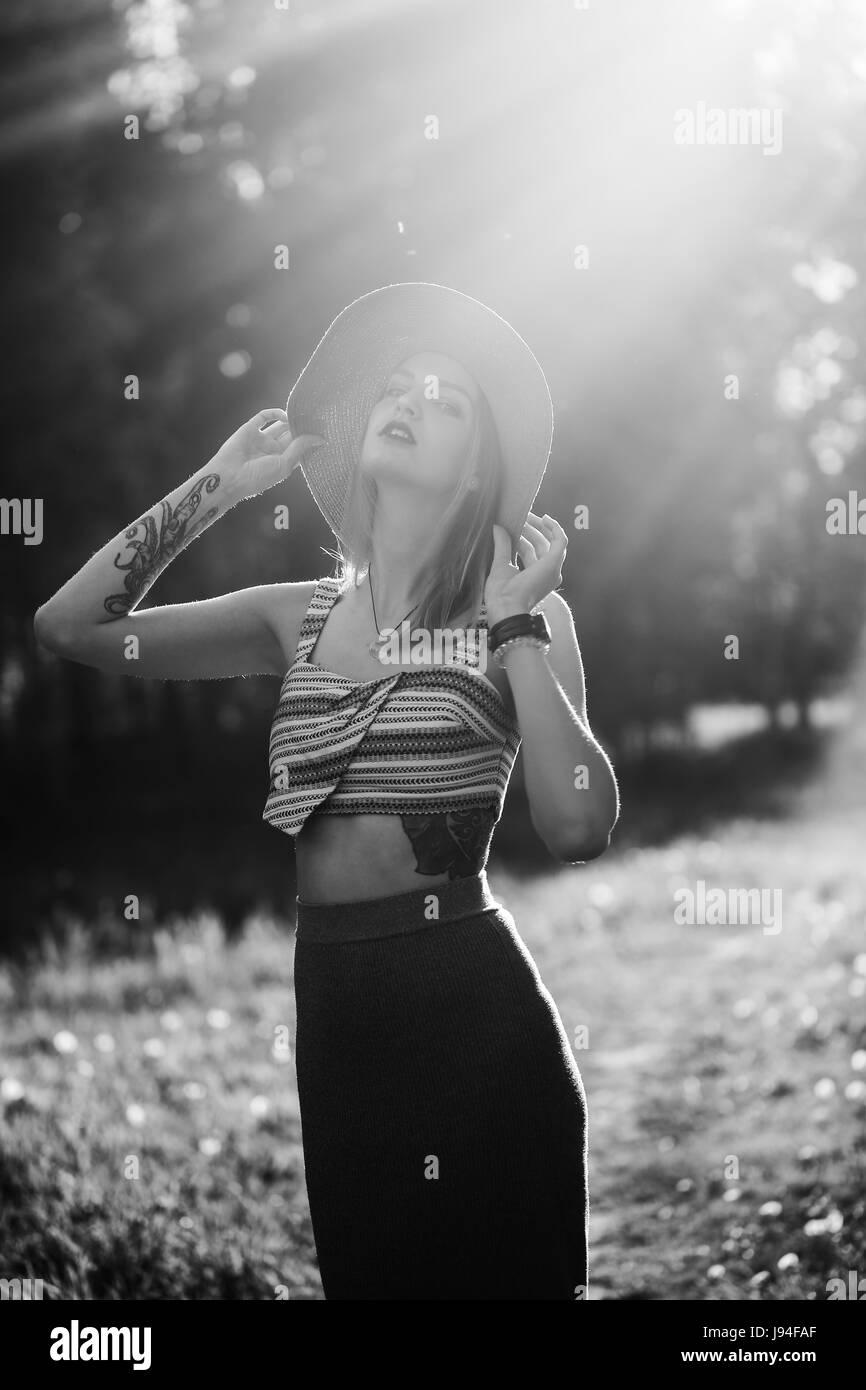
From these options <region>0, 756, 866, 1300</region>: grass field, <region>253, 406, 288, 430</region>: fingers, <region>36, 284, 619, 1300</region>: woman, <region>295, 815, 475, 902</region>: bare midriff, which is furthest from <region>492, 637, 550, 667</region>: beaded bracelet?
<region>0, 756, 866, 1300</region>: grass field

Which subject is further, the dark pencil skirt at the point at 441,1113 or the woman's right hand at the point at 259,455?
the woman's right hand at the point at 259,455

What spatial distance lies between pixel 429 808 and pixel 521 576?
492 mm

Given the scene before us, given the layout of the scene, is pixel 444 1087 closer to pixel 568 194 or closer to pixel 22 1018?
pixel 22 1018

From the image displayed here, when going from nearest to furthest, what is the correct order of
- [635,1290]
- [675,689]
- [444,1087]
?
[444,1087]
[635,1290]
[675,689]

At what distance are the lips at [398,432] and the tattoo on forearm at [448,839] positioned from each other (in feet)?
2.54

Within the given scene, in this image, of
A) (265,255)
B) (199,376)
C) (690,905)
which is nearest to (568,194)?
(265,255)

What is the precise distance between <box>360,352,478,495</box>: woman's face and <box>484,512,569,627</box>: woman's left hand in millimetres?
178

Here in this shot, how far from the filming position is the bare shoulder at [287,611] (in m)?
3.07

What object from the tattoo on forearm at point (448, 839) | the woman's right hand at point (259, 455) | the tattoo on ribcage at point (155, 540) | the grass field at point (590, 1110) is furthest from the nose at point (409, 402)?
the grass field at point (590, 1110)

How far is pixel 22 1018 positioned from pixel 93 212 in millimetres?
11842

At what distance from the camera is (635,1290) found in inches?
199

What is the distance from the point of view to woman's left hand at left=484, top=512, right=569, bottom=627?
2.64 metres

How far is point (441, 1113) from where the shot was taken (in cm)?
265

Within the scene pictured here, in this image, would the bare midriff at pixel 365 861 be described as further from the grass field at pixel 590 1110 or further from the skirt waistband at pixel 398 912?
the grass field at pixel 590 1110
